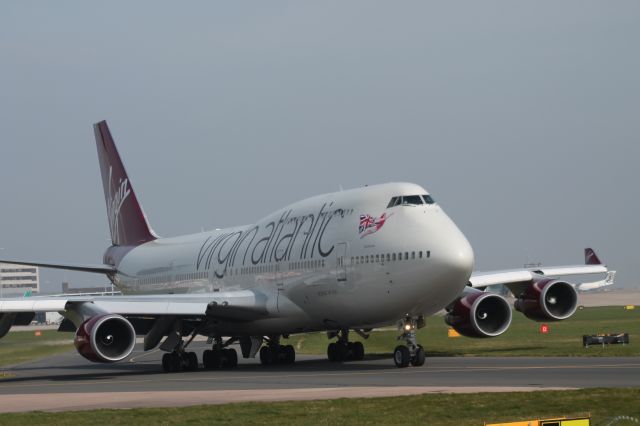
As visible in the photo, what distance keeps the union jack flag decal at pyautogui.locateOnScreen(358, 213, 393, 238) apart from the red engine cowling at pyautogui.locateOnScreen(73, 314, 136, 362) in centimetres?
700

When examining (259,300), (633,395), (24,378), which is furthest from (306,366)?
(633,395)

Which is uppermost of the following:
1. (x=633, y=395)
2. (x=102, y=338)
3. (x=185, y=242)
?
(x=185, y=242)

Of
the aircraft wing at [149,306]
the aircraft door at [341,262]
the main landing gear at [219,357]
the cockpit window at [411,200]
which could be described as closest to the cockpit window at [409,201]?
the cockpit window at [411,200]

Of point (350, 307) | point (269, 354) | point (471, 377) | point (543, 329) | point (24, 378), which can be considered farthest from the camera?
point (543, 329)

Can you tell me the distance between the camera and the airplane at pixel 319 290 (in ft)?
98.4

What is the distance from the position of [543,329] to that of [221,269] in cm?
1899

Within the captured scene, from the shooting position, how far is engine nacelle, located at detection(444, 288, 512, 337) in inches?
1390

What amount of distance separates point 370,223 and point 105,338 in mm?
8132

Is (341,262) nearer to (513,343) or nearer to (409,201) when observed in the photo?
(409,201)

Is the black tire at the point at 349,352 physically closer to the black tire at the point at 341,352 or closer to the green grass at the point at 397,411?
the black tire at the point at 341,352

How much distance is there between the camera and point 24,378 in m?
34.3

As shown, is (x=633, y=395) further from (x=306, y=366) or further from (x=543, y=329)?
(x=543, y=329)

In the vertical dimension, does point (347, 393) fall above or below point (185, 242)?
below

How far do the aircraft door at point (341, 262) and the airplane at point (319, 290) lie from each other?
3 centimetres
